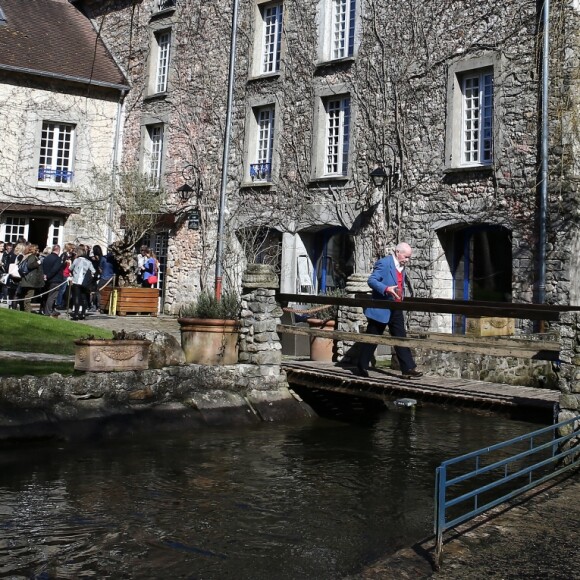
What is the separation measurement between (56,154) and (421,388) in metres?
16.6

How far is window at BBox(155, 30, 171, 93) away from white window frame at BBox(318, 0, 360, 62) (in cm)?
575

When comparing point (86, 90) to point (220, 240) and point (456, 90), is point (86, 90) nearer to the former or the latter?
point (220, 240)

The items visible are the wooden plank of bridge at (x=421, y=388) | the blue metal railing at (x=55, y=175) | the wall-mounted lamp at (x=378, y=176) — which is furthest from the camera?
the blue metal railing at (x=55, y=175)

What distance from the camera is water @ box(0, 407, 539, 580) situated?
550cm

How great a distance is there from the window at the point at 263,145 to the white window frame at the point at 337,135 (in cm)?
175

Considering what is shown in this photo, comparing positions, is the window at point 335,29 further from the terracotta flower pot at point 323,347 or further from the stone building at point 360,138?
the terracotta flower pot at point 323,347

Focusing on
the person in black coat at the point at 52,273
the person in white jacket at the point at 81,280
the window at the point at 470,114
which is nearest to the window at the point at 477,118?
the window at the point at 470,114

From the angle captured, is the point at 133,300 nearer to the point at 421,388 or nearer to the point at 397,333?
the point at 397,333

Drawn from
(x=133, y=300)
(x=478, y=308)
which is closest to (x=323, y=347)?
(x=478, y=308)

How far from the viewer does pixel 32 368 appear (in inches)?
409

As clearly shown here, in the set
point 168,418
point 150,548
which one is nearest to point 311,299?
point 168,418

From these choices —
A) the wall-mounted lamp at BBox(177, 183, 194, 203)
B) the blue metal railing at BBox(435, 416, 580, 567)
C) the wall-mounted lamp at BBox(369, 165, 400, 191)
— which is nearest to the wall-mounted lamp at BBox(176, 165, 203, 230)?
the wall-mounted lamp at BBox(177, 183, 194, 203)

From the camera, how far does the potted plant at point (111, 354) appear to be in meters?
10.1

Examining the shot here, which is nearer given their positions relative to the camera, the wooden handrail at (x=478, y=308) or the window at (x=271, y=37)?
the wooden handrail at (x=478, y=308)
